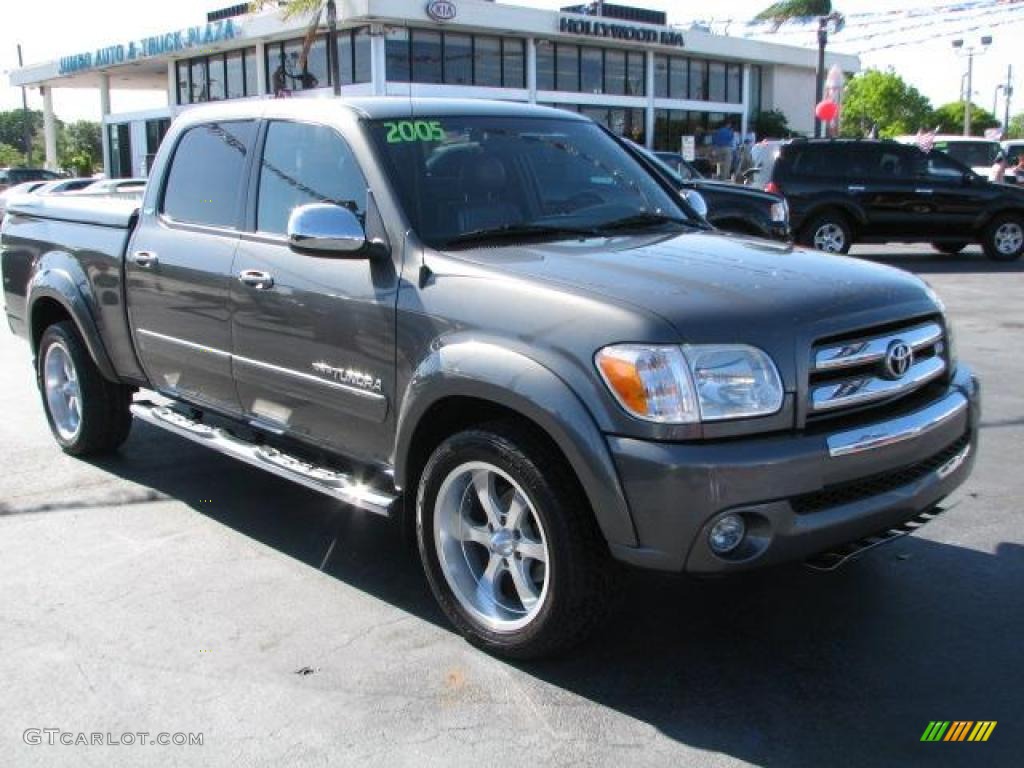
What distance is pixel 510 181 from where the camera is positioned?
434cm

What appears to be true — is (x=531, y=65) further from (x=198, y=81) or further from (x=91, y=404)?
(x=91, y=404)

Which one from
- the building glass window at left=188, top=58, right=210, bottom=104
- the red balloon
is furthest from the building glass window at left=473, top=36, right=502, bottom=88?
A: the red balloon

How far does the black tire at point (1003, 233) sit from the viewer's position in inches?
659

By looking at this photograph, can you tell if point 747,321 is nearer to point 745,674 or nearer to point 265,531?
point 745,674

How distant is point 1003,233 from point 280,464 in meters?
15.4

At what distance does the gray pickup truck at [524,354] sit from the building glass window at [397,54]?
27139 millimetres

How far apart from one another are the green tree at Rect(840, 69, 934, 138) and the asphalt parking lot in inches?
3007

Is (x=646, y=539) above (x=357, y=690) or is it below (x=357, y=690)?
above

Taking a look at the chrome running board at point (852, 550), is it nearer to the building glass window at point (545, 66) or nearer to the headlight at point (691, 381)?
the headlight at point (691, 381)

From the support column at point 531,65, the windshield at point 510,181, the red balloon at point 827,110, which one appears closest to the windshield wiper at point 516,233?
the windshield at point 510,181

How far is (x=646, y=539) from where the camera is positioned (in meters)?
3.11

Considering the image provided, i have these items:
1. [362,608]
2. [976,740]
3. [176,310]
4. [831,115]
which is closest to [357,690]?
[362,608]

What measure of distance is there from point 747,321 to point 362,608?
190 centimetres

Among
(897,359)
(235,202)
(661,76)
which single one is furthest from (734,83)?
(897,359)
